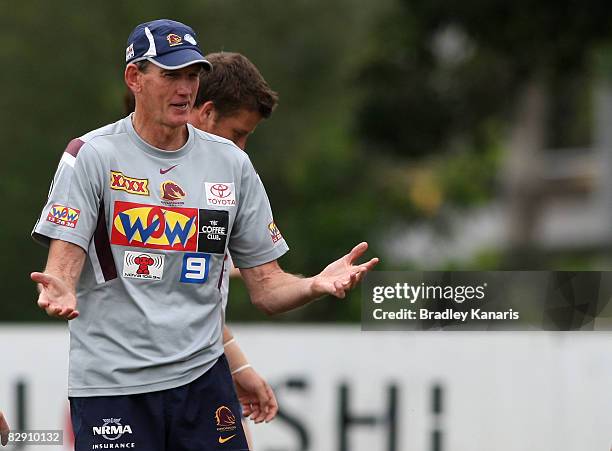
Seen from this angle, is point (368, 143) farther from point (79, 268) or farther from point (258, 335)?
point (79, 268)

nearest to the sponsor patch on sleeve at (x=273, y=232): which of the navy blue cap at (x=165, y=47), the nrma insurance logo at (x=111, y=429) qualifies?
the navy blue cap at (x=165, y=47)

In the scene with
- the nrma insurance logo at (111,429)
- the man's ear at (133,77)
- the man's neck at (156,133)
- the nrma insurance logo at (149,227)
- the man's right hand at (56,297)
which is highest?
the man's ear at (133,77)

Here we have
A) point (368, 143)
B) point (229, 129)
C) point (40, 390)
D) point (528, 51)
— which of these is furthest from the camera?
point (368, 143)

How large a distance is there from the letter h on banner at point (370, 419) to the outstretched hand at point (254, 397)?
2999 millimetres

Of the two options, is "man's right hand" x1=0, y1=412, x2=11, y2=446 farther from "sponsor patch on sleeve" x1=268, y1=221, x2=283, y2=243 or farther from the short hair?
the short hair

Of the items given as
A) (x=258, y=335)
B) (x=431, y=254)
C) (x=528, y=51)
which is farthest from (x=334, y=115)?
(x=258, y=335)

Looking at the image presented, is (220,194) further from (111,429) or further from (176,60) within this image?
(111,429)

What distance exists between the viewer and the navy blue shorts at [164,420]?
164 inches

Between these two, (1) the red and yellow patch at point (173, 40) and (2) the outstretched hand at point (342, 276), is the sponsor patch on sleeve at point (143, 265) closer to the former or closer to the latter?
(2) the outstretched hand at point (342, 276)

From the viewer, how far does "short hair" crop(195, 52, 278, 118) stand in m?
4.93

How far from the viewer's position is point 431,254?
1984cm

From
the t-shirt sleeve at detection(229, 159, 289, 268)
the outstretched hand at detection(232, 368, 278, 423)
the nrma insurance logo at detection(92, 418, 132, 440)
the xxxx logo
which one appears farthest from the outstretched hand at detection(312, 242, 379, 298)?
the outstretched hand at detection(232, 368, 278, 423)

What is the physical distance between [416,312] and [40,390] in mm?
3566

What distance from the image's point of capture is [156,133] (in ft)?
14.0
